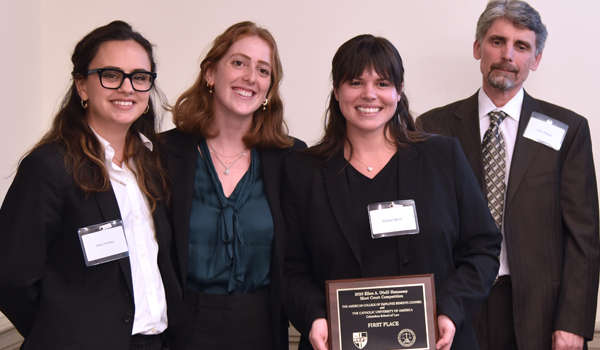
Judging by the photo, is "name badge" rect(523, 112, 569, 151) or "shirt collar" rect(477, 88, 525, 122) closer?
"name badge" rect(523, 112, 569, 151)

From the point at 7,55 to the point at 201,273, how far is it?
2.28 metres

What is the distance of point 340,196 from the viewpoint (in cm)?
215

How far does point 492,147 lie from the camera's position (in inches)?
108

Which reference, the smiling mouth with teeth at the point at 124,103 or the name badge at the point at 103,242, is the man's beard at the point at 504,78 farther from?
the name badge at the point at 103,242

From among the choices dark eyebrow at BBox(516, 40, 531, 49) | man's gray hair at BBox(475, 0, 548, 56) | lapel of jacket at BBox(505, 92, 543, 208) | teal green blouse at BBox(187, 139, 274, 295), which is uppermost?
man's gray hair at BBox(475, 0, 548, 56)

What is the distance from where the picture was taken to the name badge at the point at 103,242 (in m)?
1.90

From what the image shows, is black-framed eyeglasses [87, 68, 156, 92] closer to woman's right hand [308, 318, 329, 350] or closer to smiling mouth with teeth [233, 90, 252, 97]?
smiling mouth with teeth [233, 90, 252, 97]

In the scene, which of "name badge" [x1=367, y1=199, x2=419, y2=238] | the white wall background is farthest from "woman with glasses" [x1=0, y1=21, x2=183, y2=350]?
the white wall background

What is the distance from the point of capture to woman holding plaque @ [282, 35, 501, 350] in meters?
2.06

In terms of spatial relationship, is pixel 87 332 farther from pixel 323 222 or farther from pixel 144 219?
pixel 323 222

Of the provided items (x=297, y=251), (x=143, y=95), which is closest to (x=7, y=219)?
(x=143, y=95)

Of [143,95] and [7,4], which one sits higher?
[7,4]

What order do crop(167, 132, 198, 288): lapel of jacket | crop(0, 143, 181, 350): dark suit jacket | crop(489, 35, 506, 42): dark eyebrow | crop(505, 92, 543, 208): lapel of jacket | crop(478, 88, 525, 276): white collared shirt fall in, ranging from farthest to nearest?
1. crop(489, 35, 506, 42): dark eyebrow
2. crop(478, 88, 525, 276): white collared shirt
3. crop(505, 92, 543, 208): lapel of jacket
4. crop(167, 132, 198, 288): lapel of jacket
5. crop(0, 143, 181, 350): dark suit jacket

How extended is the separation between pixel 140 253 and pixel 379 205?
35.4 inches
